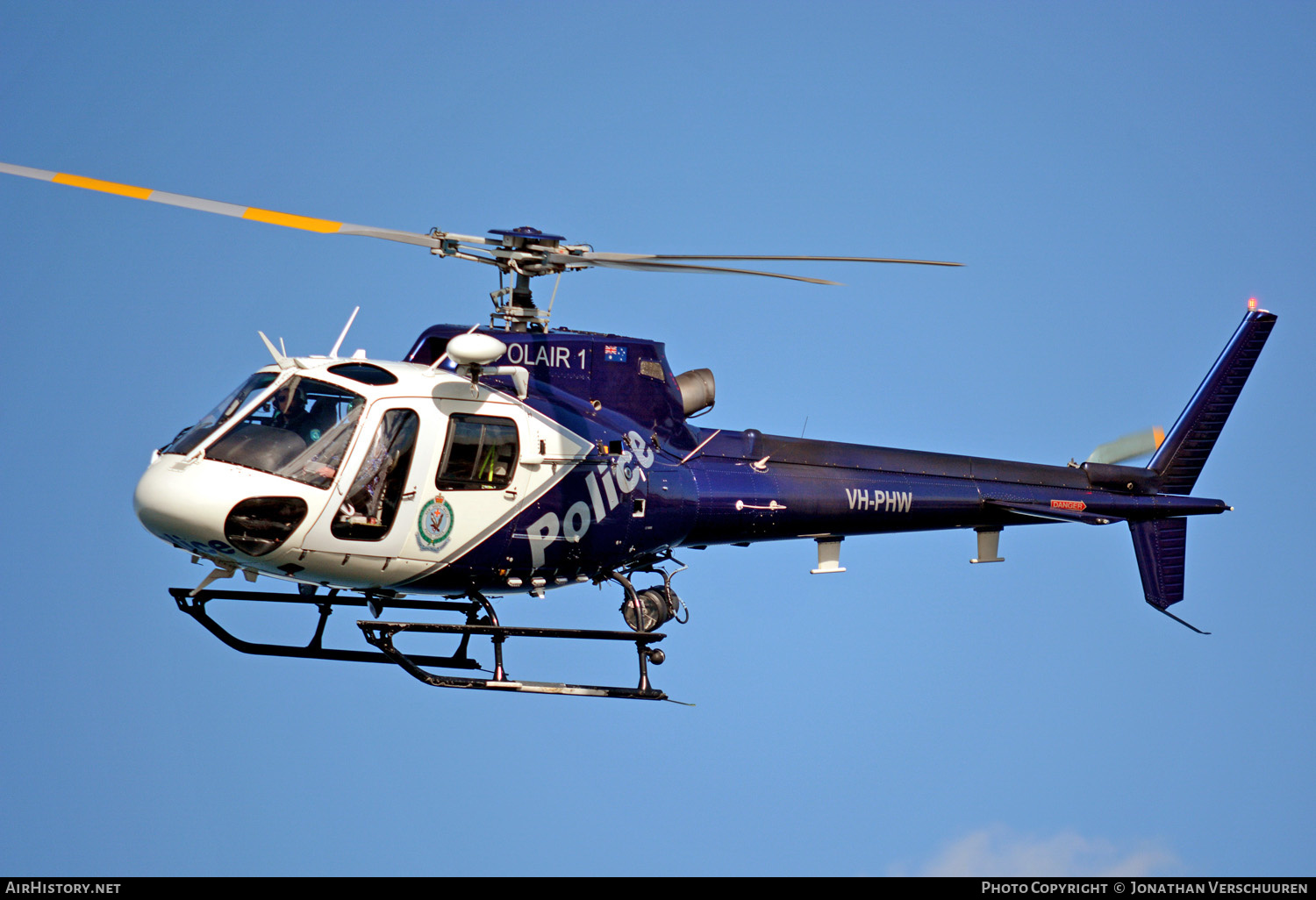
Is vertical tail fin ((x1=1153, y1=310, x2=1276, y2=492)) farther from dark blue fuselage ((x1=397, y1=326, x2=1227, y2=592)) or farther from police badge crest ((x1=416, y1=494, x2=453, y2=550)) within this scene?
police badge crest ((x1=416, y1=494, x2=453, y2=550))

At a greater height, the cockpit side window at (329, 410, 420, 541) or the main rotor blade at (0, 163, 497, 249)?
the main rotor blade at (0, 163, 497, 249)

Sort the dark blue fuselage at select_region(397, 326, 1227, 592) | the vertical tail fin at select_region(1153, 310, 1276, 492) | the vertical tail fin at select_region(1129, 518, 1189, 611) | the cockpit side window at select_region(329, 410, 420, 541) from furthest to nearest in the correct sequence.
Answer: the vertical tail fin at select_region(1153, 310, 1276, 492), the vertical tail fin at select_region(1129, 518, 1189, 611), the dark blue fuselage at select_region(397, 326, 1227, 592), the cockpit side window at select_region(329, 410, 420, 541)

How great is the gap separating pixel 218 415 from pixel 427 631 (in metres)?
2.40

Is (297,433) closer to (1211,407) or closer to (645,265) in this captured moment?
(645,265)

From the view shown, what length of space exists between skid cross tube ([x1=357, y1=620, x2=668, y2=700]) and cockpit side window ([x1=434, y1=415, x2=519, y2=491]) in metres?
1.18

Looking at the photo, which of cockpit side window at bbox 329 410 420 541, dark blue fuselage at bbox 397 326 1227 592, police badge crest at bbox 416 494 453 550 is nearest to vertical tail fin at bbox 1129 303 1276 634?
dark blue fuselage at bbox 397 326 1227 592

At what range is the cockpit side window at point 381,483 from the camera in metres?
11.6

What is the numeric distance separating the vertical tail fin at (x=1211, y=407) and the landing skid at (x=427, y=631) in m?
7.18

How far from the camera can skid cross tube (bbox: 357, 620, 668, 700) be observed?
476 inches

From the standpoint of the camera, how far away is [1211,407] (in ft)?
56.8

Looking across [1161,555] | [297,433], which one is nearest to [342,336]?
[297,433]

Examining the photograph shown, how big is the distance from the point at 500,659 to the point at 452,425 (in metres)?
2.04
